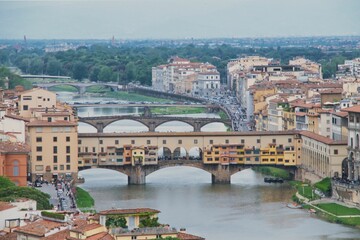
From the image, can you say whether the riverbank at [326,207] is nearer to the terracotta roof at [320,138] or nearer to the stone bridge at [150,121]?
the terracotta roof at [320,138]

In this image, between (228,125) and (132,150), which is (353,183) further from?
(228,125)

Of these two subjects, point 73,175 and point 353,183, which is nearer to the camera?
point 353,183

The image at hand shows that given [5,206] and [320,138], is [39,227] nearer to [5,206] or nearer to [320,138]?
[5,206]

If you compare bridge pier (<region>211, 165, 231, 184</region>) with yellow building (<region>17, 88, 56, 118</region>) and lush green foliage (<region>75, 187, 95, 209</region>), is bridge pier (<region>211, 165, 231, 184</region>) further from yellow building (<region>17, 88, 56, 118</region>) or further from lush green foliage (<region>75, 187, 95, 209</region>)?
yellow building (<region>17, 88, 56, 118</region>)

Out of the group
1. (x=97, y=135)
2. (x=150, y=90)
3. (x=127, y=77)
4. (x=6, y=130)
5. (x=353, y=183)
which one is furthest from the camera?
(x=127, y=77)

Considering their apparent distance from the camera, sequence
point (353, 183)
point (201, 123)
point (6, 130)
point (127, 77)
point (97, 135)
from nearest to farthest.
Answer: point (353, 183) < point (6, 130) < point (97, 135) < point (201, 123) < point (127, 77)

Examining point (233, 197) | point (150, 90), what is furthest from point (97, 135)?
point (150, 90)

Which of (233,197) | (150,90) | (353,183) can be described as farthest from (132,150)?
(150,90)
